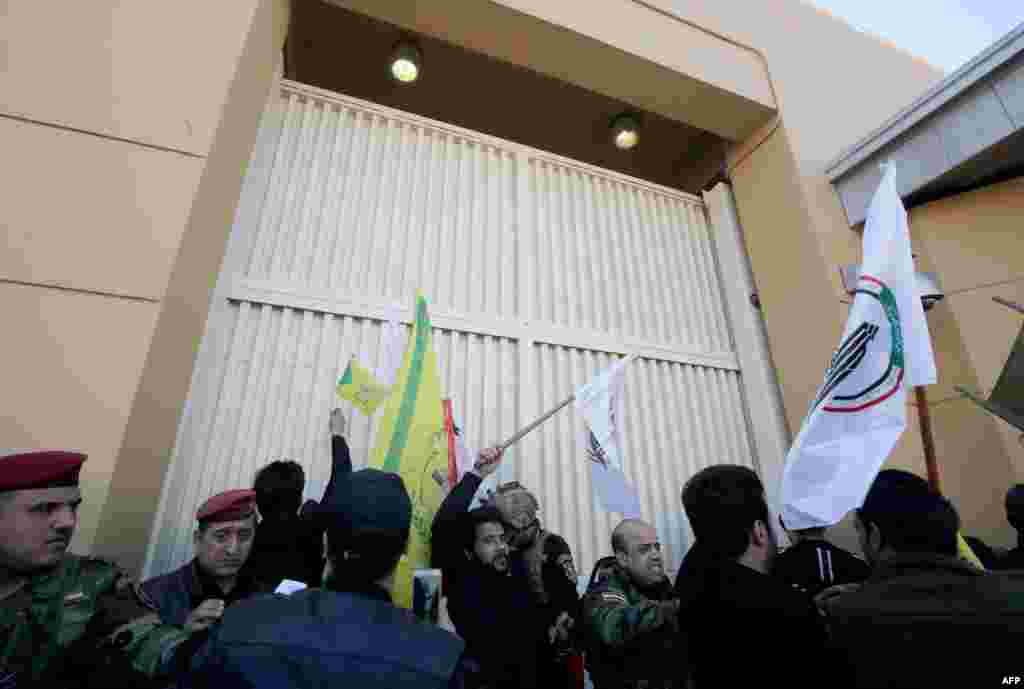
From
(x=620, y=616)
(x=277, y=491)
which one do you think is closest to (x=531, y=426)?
(x=620, y=616)

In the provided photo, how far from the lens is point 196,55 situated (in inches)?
111

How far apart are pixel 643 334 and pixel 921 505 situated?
2764mm

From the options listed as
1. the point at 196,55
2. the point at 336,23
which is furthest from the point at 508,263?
the point at 336,23

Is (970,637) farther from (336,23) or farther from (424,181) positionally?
(336,23)

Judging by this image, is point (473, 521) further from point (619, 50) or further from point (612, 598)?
point (619, 50)

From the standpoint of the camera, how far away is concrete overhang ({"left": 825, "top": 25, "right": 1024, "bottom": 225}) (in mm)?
3465

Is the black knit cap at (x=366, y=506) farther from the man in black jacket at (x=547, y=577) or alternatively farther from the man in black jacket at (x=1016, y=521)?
the man in black jacket at (x=1016, y=521)

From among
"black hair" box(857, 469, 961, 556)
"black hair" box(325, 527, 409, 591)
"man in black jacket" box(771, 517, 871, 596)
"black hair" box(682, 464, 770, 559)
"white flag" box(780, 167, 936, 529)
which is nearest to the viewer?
"black hair" box(325, 527, 409, 591)

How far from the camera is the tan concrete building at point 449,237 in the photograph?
226cm

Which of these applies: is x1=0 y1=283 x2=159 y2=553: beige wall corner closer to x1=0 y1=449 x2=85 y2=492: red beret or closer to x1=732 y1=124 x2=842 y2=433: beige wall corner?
x1=0 y1=449 x2=85 y2=492: red beret

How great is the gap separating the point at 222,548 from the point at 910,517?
2163 mm

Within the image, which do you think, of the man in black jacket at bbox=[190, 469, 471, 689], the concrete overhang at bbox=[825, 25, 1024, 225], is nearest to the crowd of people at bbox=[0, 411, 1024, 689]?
the man in black jacket at bbox=[190, 469, 471, 689]

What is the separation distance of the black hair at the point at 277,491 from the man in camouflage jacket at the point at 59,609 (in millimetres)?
590

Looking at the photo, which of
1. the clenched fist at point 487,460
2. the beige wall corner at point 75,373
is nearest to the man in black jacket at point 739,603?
the clenched fist at point 487,460
